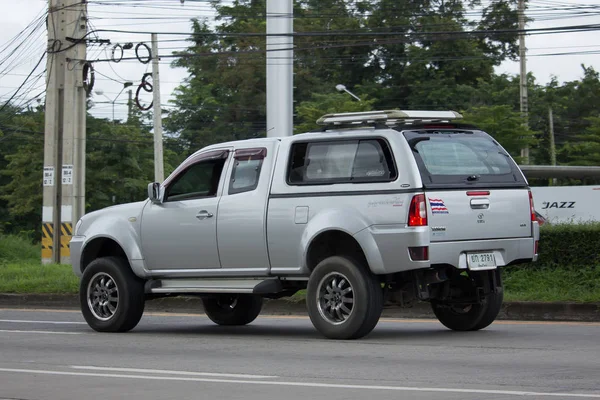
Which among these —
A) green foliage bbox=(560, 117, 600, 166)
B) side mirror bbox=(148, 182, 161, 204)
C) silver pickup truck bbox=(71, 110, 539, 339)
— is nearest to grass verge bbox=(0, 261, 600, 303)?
silver pickup truck bbox=(71, 110, 539, 339)

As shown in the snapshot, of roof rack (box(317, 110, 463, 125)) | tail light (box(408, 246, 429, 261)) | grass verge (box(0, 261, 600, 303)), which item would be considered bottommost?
grass verge (box(0, 261, 600, 303))

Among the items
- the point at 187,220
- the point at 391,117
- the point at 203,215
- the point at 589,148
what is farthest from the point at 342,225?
the point at 589,148

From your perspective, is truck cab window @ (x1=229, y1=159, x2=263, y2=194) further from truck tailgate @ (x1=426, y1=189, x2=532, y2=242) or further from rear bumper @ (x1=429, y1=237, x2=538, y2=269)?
rear bumper @ (x1=429, y1=237, x2=538, y2=269)

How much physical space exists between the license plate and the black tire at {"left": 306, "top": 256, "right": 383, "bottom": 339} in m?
0.91

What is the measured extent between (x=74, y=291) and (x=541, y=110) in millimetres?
51266

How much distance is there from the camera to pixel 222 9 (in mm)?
70250

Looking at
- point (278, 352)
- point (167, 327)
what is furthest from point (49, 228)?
point (278, 352)

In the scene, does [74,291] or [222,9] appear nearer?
[74,291]

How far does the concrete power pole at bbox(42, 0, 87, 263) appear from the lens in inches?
1057

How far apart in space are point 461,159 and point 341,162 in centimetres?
119

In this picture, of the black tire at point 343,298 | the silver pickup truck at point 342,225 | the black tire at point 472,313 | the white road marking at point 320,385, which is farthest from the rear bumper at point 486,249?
the white road marking at point 320,385

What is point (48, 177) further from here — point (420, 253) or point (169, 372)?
point (169, 372)

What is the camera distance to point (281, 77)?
69.0ft

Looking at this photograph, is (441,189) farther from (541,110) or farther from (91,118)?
(541,110)
